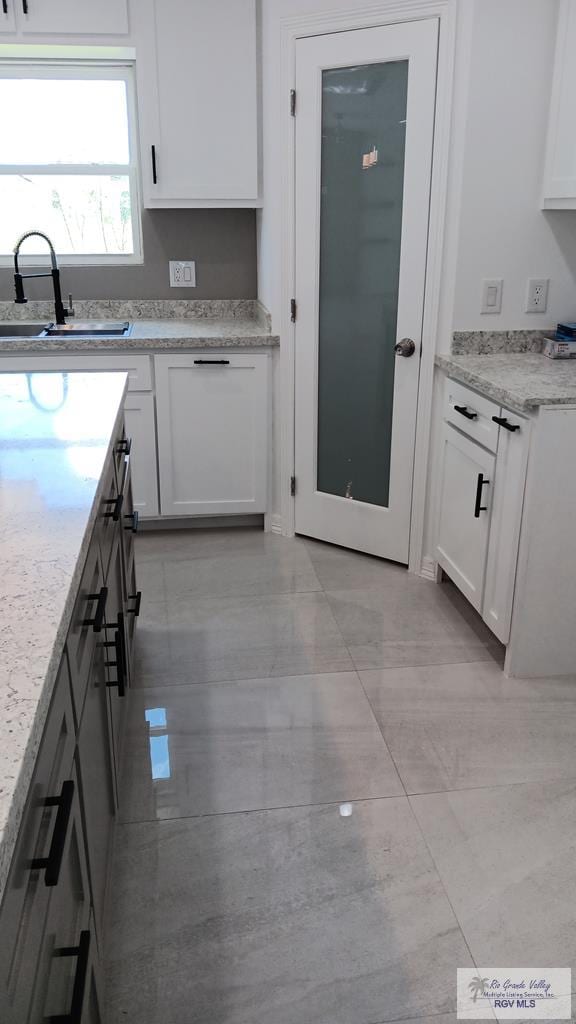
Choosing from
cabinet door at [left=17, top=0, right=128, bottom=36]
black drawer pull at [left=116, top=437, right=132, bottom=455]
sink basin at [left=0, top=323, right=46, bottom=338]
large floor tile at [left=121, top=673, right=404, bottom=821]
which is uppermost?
cabinet door at [left=17, top=0, right=128, bottom=36]

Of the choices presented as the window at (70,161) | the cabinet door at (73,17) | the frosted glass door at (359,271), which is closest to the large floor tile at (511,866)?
the frosted glass door at (359,271)

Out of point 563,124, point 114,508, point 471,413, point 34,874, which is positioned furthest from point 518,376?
point 34,874

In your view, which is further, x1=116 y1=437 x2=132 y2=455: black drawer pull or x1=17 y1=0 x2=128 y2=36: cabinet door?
x1=17 y1=0 x2=128 y2=36: cabinet door

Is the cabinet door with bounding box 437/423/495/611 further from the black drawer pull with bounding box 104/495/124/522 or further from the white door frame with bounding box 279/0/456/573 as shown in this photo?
the black drawer pull with bounding box 104/495/124/522

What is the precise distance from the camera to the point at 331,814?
210cm

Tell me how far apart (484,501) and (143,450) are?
169cm

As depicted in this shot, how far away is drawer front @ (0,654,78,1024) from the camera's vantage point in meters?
0.80

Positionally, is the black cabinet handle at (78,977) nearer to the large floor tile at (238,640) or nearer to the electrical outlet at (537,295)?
the large floor tile at (238,640)

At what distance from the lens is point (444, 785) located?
2.21 m

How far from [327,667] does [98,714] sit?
1256mm

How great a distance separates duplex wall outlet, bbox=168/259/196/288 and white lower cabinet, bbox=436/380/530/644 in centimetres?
170

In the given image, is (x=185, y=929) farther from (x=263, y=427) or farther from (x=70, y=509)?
(x=263, y=427)

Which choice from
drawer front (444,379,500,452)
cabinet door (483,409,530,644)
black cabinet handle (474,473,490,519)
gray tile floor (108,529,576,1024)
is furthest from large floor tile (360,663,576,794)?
drawer front (444,379,500,452)

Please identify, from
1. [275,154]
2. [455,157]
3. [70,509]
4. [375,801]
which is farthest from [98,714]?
[275,154]
